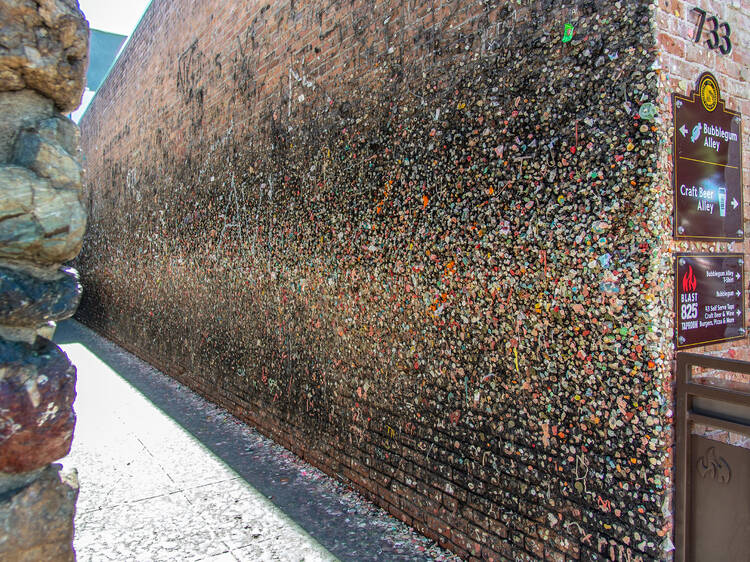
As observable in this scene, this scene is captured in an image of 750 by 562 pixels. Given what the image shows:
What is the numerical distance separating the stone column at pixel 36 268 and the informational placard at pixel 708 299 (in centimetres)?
229

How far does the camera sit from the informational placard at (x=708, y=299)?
230cm

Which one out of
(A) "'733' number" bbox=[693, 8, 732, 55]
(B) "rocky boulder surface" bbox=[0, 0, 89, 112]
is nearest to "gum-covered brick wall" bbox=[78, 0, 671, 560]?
(A) "'733' number" bbox=[693, 8, 732, 55]

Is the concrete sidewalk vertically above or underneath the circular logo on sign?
underneath

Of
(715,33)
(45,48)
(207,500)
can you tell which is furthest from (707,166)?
(207,500)

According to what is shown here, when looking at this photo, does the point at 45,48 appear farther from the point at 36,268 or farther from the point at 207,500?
the point at 207,500

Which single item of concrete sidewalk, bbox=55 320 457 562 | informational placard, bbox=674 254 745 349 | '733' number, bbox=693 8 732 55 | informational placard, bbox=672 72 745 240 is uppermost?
'733' number, bbox=693 8 732 55

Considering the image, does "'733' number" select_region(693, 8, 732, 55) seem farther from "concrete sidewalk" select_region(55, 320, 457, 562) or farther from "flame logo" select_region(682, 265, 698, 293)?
"concrete sidewalk" select_region(55, 320, 457, 562)

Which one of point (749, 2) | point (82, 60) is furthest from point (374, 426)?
point (749, 2)

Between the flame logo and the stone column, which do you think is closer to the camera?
the stone column

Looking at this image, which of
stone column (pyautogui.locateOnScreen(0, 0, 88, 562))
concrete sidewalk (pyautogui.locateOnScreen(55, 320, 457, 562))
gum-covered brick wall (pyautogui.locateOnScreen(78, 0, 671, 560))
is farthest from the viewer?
concrete sidewalk (pyautogui.locateOnScreen(55, 320, 457, 562))

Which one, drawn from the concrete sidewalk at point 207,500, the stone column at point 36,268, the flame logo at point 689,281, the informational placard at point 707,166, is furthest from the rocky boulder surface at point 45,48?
the concrete sidewalk at point 207,500

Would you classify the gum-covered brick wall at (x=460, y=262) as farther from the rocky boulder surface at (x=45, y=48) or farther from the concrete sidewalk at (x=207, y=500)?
the rocky boulder surface at (x=45, y=48)

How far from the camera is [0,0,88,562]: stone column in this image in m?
1.45

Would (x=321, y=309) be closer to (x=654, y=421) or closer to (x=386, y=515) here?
(x=386, y=515)
